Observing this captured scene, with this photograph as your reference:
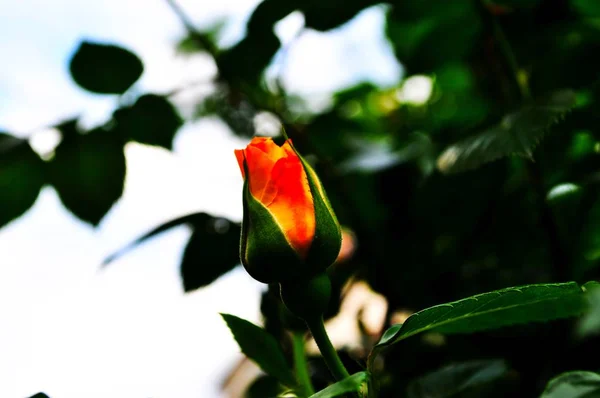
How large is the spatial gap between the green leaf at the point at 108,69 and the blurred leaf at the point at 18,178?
11 centimetres

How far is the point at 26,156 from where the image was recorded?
65 cm

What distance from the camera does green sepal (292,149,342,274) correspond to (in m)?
0.33

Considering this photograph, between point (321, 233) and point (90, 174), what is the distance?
0.40 meters

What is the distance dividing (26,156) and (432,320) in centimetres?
54

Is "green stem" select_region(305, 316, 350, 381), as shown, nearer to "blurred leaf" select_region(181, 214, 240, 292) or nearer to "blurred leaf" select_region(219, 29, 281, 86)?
"blurred leaf" select_region(181, 214, 240, 292)

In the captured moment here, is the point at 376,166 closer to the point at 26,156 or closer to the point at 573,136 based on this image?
the point at 573,136

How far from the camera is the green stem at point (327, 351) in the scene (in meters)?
0.35

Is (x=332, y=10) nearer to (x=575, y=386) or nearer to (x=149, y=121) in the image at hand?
(x=149, y=121)

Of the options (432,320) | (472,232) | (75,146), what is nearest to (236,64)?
(75,146)

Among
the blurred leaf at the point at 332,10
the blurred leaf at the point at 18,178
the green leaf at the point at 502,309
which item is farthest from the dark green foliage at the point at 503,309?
the blurred leaf at the point at 18,178

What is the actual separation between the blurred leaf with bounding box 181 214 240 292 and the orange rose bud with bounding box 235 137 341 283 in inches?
9.5

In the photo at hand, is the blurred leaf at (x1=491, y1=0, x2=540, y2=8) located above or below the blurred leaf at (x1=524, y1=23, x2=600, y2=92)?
above

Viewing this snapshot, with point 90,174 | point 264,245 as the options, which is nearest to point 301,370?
point 264,245

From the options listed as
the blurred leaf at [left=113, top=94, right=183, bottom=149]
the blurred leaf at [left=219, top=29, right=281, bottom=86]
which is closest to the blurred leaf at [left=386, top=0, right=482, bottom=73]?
the blurred leaf at [left=219, top=29, right=281, bottom=86]
